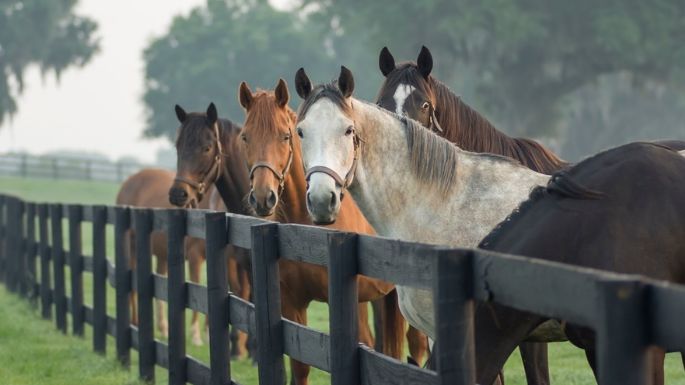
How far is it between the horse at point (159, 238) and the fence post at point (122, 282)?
1.14 metres

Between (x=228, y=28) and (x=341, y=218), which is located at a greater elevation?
(x=228, y=28)

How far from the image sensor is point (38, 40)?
50219mm

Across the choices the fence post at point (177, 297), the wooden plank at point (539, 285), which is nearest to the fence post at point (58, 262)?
the fence post at point (177, 297)

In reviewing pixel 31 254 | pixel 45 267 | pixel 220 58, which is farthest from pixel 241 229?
pixel 220 58

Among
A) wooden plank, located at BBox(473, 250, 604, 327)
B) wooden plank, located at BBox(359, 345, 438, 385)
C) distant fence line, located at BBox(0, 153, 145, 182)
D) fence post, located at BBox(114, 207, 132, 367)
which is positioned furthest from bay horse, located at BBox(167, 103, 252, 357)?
distant fence line, located at BBox(0, 153, 145, 182)

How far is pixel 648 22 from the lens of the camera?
113 ft

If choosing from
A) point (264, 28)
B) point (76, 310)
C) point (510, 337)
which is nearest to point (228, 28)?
point (264, 28)

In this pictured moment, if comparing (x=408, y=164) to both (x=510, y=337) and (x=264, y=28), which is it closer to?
(x=510, y=337)

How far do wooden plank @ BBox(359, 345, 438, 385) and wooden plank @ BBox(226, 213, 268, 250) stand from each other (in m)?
1.47

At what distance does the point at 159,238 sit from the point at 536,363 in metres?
7.60

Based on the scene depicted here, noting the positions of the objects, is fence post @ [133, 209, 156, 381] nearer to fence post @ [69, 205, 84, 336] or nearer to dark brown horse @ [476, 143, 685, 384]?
fence post @ [69, 205, 84, 336]

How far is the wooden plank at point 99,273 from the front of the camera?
10.5 meters

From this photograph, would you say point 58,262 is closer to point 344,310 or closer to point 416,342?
point 416,342

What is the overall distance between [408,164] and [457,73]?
1320 inches
